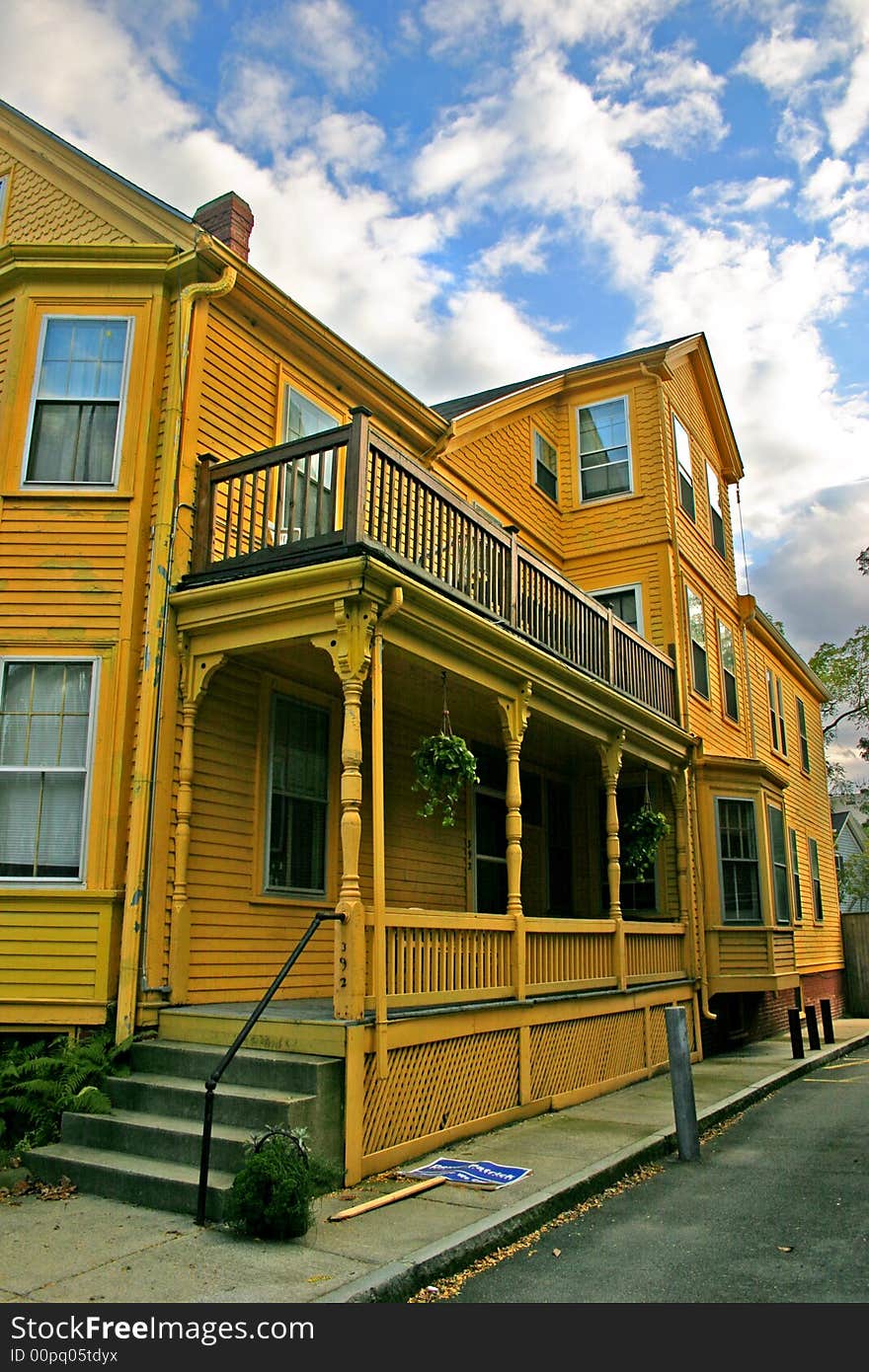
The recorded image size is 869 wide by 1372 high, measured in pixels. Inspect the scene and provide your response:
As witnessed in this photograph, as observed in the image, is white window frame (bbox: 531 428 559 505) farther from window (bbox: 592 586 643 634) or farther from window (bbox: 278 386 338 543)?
window (bbox: 278 386 338 543)

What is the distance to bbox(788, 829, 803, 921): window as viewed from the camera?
1984 centimetres

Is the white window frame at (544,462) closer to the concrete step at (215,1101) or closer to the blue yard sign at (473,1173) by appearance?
the blue yard sign at (473,1173)

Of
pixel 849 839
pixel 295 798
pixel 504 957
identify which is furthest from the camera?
pixel 849 839

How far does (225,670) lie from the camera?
930cm

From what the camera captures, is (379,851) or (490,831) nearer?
(379,851)

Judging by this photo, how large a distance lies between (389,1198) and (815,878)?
1932 cm

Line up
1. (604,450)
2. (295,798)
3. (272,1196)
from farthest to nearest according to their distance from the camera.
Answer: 1. (604,450)
2. (295,798)
3. (272,1196)

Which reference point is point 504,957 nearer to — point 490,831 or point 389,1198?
point 389,1198

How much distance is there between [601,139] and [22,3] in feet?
16.6

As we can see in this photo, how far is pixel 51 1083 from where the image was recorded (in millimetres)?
7320

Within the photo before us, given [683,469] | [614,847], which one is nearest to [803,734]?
[683,469]

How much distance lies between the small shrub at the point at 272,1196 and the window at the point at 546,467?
1306 cm
